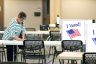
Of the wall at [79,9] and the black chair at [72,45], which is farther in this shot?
the wall at [79,9]

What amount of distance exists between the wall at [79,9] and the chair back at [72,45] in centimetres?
948

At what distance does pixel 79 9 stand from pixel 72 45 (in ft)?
31.3

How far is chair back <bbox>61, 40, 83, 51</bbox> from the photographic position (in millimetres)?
7129

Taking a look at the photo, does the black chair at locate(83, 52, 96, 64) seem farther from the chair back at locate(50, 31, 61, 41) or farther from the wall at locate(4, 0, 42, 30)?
the wall at locate(4, 0, 42, 30)

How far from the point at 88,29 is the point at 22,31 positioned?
3.20 m

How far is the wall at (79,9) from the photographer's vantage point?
16.5 meters

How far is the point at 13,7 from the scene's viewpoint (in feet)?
55.5

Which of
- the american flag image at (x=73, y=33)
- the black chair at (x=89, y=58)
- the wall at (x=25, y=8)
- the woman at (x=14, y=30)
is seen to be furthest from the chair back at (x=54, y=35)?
the wall at (x=25, y=8)

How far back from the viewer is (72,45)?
23.8ft

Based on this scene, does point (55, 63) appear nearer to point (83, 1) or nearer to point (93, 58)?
point (93, 58)

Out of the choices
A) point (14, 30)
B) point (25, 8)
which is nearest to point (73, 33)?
point (14, 30)

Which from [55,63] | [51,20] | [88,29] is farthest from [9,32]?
[51,20]

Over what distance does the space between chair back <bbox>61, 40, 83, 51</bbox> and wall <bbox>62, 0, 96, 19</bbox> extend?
31.1 feet

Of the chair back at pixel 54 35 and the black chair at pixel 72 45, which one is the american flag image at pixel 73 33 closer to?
the black chair at pixel 72 45
